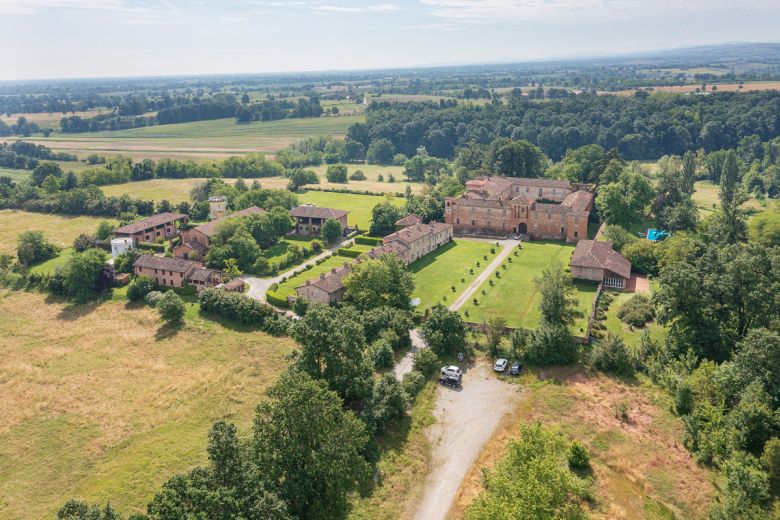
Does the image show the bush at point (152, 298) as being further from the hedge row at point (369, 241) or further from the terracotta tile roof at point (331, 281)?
the hedge row at point (369, 241)

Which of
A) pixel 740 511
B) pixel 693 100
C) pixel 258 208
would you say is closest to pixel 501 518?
pixel 740 511

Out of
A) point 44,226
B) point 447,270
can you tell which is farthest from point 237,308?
point 44,226

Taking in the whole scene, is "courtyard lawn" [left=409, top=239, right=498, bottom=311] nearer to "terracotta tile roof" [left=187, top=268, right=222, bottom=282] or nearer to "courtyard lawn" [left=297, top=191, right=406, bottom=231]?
"courtyard lawn" [left=297, top=191, right=406, bottom=231]

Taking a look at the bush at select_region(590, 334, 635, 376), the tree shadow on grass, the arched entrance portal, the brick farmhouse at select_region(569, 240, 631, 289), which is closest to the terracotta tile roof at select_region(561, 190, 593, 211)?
the arched entrance portal

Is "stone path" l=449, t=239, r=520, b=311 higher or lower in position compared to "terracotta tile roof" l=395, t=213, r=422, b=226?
lower

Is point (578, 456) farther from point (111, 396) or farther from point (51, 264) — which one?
point (51, 264)

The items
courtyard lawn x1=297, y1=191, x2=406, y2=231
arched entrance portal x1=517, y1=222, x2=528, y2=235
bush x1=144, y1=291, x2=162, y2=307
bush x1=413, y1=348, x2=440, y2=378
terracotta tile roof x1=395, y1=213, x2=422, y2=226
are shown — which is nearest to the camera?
bush x1=413, y1=348, x2=440, y2=378

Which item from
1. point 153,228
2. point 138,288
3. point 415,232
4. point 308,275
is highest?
point 415,232
